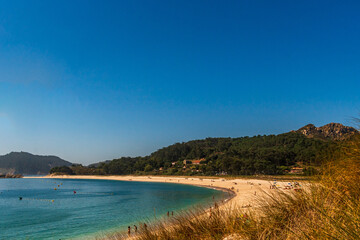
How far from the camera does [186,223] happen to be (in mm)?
4574

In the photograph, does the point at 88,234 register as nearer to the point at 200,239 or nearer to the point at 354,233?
the point at 200,239

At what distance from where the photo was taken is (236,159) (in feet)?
241

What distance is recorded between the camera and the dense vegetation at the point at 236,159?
64.8 metres

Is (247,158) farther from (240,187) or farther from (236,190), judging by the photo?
(236,190)

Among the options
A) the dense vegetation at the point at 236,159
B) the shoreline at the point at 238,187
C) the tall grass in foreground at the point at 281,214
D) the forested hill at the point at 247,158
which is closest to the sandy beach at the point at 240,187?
the shoreline at the point at 238,187

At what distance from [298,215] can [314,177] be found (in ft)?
4.36

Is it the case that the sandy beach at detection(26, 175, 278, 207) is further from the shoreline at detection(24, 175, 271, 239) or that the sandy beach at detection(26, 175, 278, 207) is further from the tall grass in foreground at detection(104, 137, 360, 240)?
the tall grass in foreground at detection(104, 137, 360, 240)

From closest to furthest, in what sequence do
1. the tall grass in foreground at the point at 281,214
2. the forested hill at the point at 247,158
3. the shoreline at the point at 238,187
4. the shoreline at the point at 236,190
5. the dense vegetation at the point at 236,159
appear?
the tall grass in foreground at the point at 281,214, the shoreline at the point at 236,190, the shoreline at the point at 238,187, the forested hill at the point at 247,158, the dense vegetation at the point at 236,159

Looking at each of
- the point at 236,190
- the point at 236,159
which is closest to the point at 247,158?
the point at 236,159

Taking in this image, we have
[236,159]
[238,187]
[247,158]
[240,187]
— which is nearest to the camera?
[240,187]

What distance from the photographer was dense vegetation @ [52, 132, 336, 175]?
213 ft

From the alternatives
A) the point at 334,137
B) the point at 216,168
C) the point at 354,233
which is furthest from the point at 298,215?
the point at 216,168

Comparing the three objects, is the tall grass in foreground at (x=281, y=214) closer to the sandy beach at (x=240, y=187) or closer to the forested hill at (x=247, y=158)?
the sandy beach at (x=240, y=187)

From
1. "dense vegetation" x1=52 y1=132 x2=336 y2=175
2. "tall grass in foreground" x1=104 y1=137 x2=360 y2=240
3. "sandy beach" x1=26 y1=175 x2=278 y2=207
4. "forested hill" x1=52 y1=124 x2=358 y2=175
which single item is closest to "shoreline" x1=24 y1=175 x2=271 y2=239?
"sandy beach" x1=26 y1=175 x2=278 y2=207
